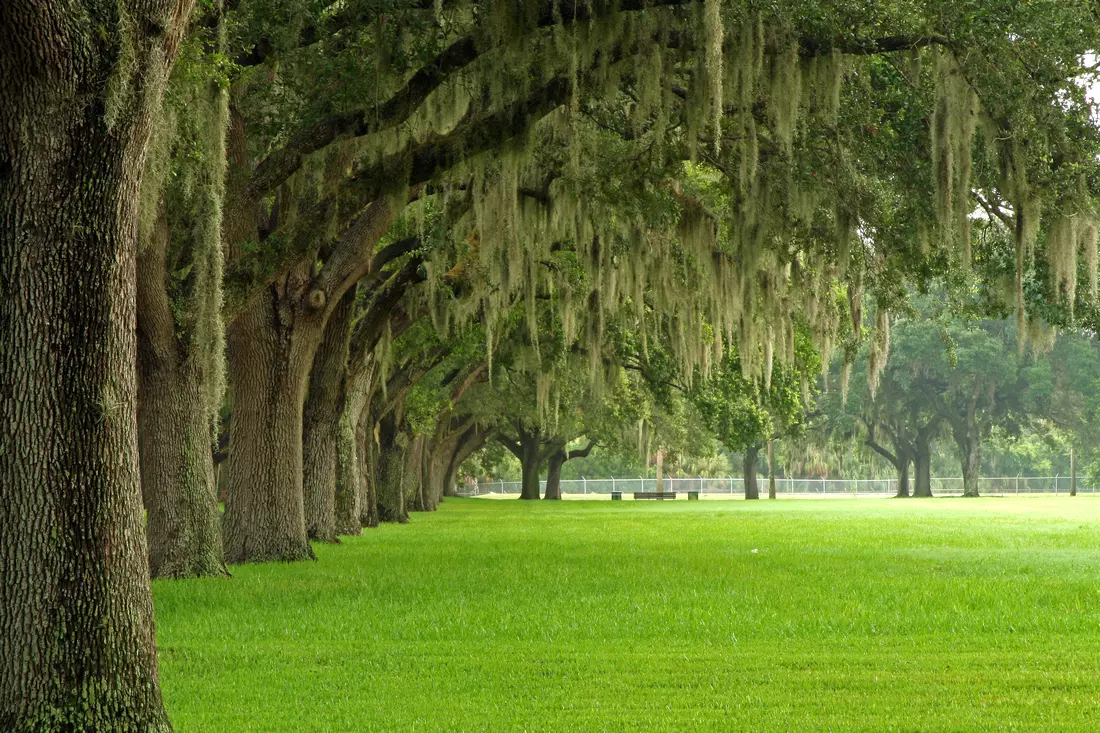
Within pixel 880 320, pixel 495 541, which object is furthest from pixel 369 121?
pixel 495 541

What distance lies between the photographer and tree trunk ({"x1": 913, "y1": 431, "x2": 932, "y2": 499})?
6739 centimetres

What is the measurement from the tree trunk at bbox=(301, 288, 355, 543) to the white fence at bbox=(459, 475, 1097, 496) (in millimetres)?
67842

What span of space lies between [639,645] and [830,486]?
84.4 metres

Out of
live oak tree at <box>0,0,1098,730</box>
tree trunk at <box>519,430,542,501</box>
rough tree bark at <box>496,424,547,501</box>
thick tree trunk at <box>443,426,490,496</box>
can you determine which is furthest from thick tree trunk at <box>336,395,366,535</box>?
tree trunk at <box>519,430,542,501</box>

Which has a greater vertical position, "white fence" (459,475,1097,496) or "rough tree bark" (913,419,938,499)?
"rough tree bark" (913,419,938,499)

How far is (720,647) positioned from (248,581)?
252 inches

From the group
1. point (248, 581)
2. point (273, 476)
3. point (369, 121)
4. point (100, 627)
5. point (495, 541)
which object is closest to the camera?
point (100, 627)

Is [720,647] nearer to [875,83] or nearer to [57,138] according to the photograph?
[57,138]

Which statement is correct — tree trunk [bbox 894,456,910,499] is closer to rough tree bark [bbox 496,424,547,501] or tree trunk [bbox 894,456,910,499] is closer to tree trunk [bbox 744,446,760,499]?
tree trunk [bbox 744,446,760,499]

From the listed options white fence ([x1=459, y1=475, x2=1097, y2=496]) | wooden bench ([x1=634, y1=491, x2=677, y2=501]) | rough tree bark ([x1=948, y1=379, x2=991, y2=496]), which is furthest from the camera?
white fence ([x1=459, y1=475, x2=1097, y2=496])

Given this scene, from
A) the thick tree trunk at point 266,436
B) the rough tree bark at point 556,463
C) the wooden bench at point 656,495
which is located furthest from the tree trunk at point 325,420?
the wooden bench at point 656,495

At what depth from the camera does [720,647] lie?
8.68 metres

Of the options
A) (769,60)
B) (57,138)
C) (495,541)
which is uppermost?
(769,60)

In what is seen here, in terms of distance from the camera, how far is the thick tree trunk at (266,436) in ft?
53.5
